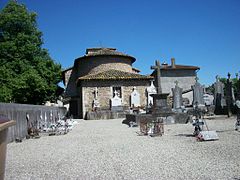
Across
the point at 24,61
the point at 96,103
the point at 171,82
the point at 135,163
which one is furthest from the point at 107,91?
the point at 135,163

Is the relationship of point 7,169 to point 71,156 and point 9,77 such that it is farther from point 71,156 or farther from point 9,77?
point 9,77

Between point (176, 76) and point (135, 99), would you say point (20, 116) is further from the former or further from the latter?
point (176, 76)

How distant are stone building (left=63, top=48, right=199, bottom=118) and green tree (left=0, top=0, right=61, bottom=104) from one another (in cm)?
427

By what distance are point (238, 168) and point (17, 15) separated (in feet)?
119

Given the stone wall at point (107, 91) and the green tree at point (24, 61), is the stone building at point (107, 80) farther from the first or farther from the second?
the green tree at point (24, 61)

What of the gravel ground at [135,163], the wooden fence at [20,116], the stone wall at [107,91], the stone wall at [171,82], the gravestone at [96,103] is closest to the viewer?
the gravel ground at [135,163]

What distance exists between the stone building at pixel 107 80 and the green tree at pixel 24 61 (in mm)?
4273

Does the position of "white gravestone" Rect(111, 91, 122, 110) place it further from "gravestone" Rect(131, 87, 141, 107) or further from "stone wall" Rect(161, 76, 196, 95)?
"stone wall" Rect(161, 76, 196, 95)

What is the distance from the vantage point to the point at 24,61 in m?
34.3

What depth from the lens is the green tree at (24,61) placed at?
101 ft

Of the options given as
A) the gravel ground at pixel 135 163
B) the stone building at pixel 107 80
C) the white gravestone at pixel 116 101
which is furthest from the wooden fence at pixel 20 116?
the stone building at pixel 107 80

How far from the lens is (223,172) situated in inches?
191

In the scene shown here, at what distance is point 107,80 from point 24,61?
12.2 meters

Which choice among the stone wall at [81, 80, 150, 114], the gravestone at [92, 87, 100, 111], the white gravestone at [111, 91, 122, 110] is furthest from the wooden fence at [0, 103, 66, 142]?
the stone wall at [81, 80, 150, 114]
